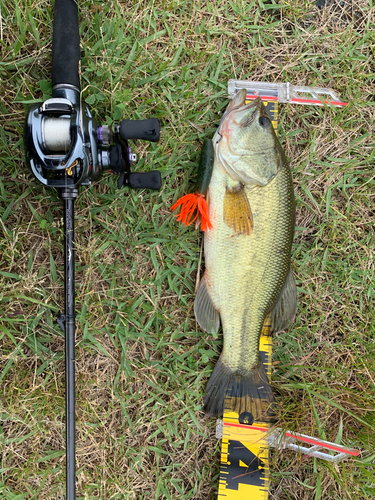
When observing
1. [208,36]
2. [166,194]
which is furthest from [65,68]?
[208,36]

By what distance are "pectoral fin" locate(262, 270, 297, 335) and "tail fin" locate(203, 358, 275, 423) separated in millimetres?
301

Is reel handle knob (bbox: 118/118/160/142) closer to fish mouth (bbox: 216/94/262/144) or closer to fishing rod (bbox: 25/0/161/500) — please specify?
fishing rod (bbox: 25/0/161/500)

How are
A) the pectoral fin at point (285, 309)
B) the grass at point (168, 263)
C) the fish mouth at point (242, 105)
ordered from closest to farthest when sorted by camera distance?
the fish mouth at point (242, 105) → the grass at point (168, 263) → the pectoral fin at point (285, 309)

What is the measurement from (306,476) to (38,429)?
6.55ft

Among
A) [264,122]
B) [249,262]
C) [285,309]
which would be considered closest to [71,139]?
[264,122]

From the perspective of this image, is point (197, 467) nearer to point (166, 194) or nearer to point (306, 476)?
point (306, 476)

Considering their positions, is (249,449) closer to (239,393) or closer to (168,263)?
(239,393)

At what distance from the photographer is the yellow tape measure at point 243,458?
2.46 m

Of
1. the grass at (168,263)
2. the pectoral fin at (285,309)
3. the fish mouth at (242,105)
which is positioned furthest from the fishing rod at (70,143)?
the pectoral fin at (285,309)

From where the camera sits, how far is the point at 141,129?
1.88m

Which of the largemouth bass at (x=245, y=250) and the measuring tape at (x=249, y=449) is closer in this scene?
the largemouth bass at (x=245, y=250)

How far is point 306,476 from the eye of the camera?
8.57ft

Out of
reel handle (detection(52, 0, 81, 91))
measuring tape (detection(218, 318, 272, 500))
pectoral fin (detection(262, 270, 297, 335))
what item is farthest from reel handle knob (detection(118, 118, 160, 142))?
measuring tape (detection(218, 318, 272, 500))

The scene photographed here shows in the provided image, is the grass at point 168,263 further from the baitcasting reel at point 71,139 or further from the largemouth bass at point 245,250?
the baitcasting reel at point 71,139
